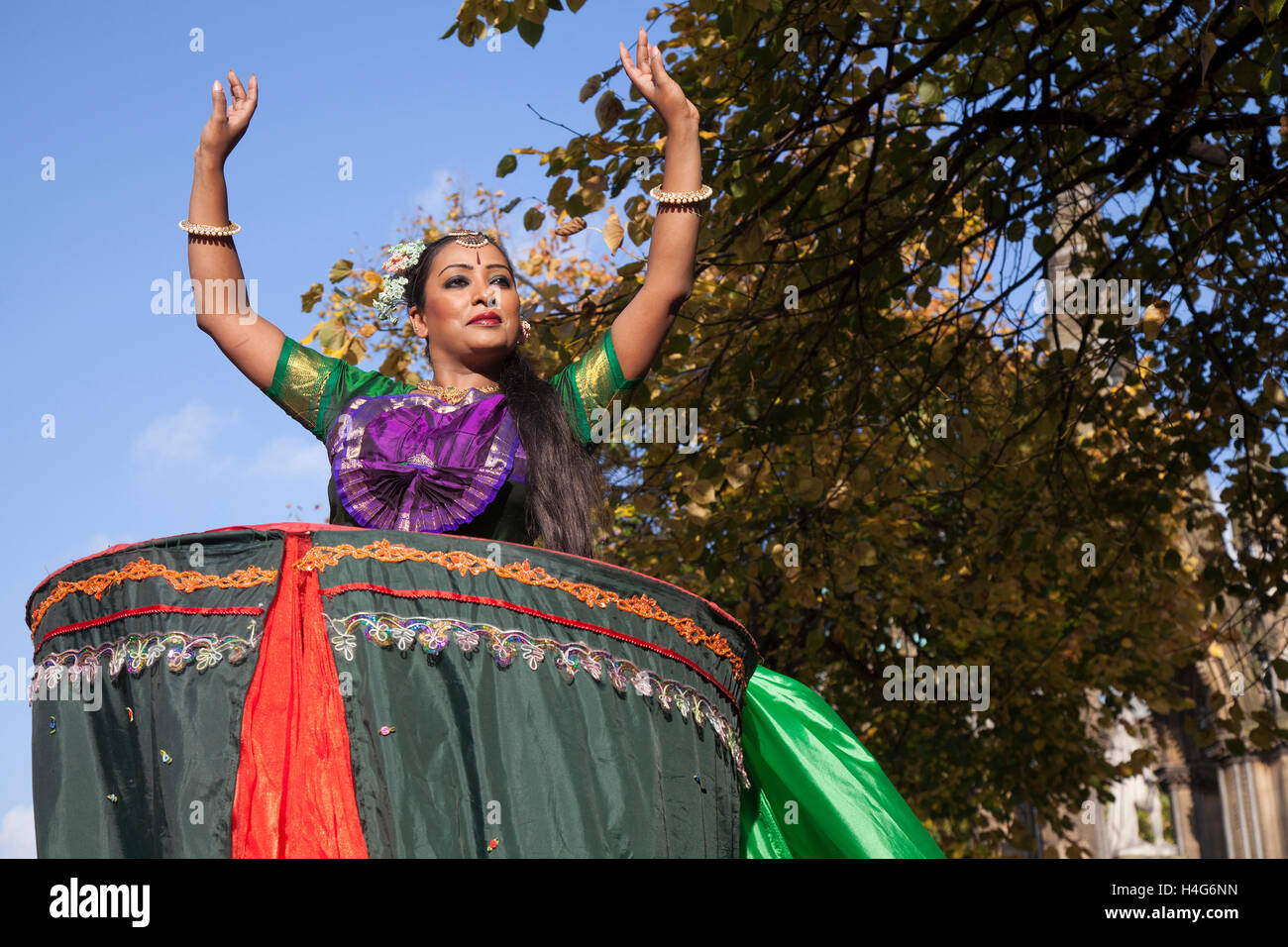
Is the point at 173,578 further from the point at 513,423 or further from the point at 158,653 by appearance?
the point at 513,423

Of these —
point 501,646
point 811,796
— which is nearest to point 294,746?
point 501,646

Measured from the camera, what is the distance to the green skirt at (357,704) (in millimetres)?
2656

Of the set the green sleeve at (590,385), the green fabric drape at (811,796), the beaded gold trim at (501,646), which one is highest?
the green sleeve at (590,385)

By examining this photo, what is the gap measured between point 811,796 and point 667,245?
1486 millimetres

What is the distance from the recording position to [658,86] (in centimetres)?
358

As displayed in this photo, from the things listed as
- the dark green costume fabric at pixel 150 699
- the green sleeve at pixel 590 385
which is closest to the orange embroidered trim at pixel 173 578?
the dark green costume fabric at pixel 150 699

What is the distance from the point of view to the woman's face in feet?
12.6

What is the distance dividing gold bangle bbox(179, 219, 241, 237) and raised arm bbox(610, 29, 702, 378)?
3.51ft

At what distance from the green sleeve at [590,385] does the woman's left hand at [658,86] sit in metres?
0.59

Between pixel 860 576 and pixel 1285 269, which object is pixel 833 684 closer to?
pixel 860 576

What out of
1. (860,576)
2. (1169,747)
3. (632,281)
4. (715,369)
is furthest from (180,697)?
(1169,747)

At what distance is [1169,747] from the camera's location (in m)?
24.7

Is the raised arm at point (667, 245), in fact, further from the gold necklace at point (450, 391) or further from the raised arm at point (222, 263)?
the raised arm at point (222, 263)

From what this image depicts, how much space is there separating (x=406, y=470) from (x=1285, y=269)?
5.25 meters
